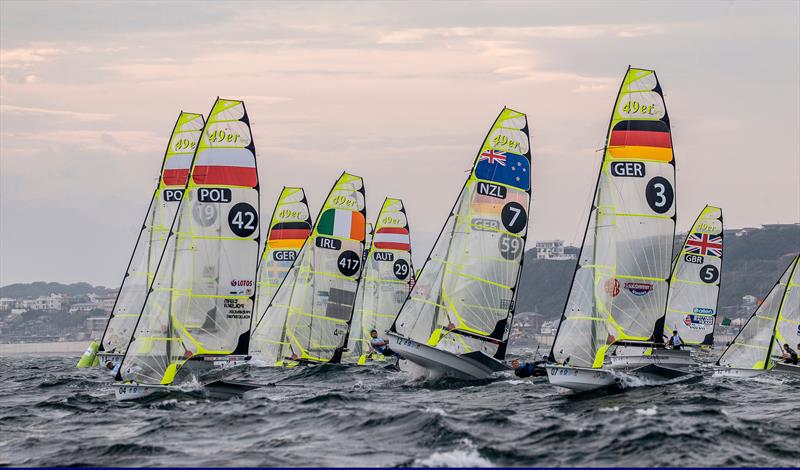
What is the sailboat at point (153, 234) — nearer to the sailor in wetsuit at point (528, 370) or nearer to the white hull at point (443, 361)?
the white hull at point (443, 361)

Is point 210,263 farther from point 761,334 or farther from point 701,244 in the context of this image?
point 701,244

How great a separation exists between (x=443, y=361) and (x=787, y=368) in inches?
579

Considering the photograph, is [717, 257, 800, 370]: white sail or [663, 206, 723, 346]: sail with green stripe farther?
[663, 206, 723, 346]: sail with green stripe

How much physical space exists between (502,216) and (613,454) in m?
19.9

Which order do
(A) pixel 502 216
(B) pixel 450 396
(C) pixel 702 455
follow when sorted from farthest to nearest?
(A) pixel 502 216
(B) pixel 450 396
(C) pixel 702 455

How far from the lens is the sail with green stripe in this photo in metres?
61.9

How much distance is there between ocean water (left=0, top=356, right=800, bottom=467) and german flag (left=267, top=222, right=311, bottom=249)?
70.4 ft

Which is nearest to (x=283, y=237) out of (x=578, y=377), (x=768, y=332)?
(x=768, y=332)

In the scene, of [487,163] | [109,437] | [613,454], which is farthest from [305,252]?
[613,454]

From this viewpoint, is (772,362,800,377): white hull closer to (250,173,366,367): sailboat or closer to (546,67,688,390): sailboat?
(546,67,688,390): sailboat

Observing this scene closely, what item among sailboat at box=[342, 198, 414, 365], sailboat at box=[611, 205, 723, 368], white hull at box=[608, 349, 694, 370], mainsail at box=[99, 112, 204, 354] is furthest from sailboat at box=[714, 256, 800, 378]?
mainsail at box=[99, 112, 204, 354]

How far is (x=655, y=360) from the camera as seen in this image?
40875 mm

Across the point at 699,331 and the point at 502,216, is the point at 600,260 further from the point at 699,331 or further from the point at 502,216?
the point at 699,331

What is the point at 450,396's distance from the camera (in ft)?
112
